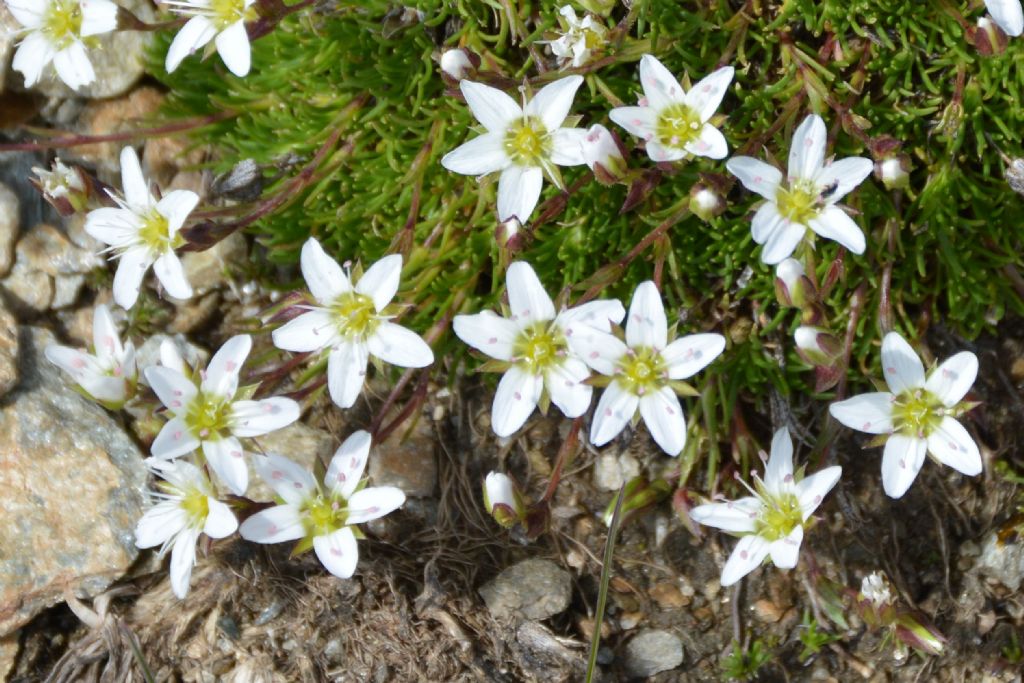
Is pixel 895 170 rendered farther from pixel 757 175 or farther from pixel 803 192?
pixel 757 175

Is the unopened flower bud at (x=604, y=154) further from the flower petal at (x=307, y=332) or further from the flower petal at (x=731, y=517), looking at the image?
the flower petal at (x=731, y=517)

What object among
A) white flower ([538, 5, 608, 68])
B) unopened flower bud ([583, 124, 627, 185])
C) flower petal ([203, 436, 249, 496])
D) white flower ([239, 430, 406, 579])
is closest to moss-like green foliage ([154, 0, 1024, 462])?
white flower ([538, 5, 608, 68])

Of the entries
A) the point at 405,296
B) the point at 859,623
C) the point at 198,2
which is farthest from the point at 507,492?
the point at 198,2

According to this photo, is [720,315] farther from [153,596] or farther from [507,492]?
[153,596]

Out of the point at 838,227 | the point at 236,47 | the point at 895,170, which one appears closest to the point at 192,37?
the point at 236,47

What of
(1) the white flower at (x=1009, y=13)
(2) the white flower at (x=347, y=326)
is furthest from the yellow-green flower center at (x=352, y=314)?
(1) the white flower at (x=1009, y=13)

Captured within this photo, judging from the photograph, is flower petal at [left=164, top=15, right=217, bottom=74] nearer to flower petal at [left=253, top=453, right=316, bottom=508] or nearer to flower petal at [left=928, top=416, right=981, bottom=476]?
flower petal at [left=253, top=453, right=316, bottom=508]
